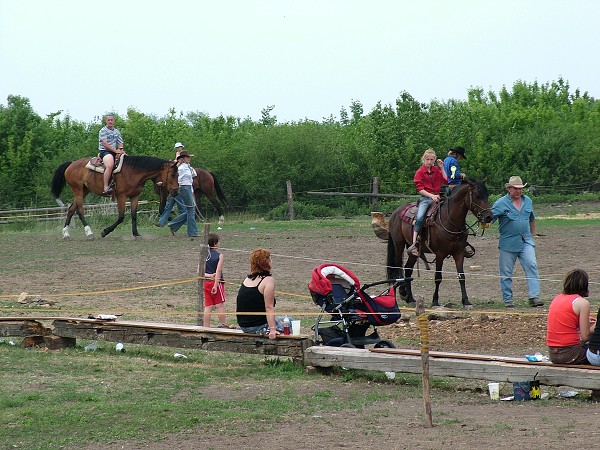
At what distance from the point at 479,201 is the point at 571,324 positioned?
21.3ft

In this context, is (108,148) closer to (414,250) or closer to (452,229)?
(414,250)

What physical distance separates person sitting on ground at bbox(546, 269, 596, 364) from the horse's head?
20.0ft

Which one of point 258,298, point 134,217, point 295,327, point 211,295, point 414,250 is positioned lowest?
point 295,327

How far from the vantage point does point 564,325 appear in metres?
10.1

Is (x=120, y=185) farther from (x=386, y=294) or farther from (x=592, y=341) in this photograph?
(x=592, y=341)

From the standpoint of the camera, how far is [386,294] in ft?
39.9

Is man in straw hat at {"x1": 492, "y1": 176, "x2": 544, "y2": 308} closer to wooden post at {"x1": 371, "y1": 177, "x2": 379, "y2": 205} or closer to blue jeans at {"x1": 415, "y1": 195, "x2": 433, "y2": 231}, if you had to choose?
blue jeans at {"x1": 415, "y1": 195, "x2": 433, "y2": 231}

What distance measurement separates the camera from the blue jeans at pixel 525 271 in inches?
646

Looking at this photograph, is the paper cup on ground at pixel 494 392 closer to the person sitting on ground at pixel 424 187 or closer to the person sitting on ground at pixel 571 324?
the person sitting on ground at pixel 571 324

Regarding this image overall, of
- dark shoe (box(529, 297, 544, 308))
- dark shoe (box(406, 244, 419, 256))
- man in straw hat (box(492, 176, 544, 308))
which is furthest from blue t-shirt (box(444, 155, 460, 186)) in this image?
dark shoe (box(529, 297, 544, 308))

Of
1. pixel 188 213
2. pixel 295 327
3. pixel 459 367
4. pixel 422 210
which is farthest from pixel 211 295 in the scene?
pixel 188 213

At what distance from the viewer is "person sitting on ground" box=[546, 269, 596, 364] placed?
999 centimetres

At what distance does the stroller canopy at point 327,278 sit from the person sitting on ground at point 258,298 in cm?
48

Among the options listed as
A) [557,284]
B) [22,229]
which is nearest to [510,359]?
[557,284]
